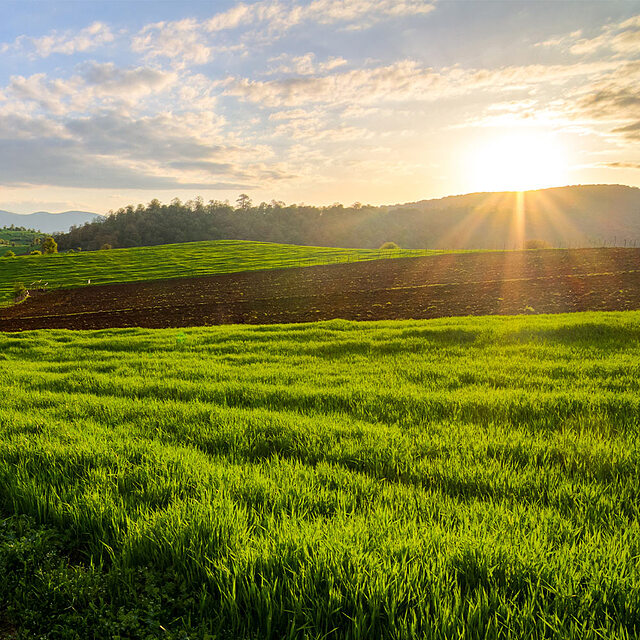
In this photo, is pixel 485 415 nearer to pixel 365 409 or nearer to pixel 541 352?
pixel 365 409

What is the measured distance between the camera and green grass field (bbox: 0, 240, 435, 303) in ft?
160

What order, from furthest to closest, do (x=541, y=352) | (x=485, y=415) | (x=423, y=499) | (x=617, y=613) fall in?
1. (x=541, y=352)
2. (x=485, y=415)
3. (x=423, y=499)
4. (x=617, y=613)

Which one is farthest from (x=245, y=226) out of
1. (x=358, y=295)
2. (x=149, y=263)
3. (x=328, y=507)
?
(x=328, y=507)

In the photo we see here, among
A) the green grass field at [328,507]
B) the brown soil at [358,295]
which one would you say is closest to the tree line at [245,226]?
the brown soil at [358,295]

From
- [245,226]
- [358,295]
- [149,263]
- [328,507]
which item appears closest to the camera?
[328,507]

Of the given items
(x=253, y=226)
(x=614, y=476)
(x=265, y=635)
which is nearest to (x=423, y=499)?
(x=265, y=635)

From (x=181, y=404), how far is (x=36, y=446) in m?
2.15

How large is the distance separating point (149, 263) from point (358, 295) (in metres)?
44.0

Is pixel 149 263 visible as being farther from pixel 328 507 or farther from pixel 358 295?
pixel 328 507

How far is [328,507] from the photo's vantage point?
3.53 metres

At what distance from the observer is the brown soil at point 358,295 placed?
21.5m

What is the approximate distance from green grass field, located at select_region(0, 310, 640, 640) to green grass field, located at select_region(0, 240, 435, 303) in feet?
134

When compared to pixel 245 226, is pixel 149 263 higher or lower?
lower

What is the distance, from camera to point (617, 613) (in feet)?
7.34
